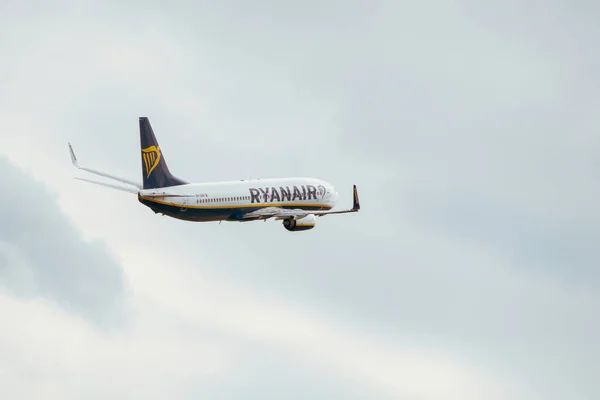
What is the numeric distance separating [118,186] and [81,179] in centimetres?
403

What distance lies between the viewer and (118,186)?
652 ft

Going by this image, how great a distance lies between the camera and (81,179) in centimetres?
19775
